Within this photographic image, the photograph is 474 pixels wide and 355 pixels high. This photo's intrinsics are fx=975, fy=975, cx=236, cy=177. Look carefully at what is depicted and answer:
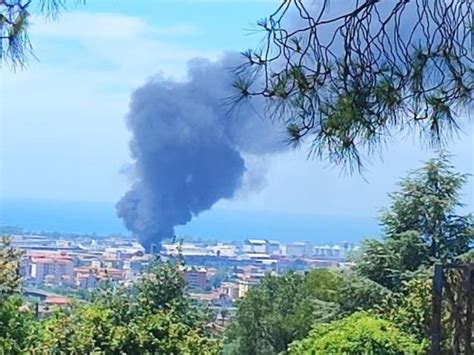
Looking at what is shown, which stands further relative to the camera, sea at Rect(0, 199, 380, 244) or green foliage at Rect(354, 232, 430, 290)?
green foliage at Rect(354, 232, 430, 290)

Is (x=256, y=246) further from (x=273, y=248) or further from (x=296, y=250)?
(x=296, y=250)

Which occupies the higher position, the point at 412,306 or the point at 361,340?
the point at 412,306

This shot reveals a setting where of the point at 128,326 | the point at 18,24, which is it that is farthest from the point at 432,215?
the point at 18,24

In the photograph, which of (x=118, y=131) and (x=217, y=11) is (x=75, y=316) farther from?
(x=217, y=11)

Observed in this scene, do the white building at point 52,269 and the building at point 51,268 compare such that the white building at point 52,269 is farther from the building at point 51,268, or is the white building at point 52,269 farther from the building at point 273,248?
the building at point 273,248

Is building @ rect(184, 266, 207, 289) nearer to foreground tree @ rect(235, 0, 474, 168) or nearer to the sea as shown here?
the sea

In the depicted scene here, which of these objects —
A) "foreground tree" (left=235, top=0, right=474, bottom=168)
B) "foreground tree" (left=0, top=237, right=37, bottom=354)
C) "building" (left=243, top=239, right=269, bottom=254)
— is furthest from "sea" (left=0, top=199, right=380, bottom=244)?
"foreground tree" (left=235, top=0, right=474, bottom=168)

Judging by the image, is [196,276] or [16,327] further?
[196,276]

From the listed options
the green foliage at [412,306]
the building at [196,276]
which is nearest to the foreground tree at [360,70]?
the green foliage at [412,306]

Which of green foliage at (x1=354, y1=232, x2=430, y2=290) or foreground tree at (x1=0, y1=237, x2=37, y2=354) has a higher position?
green foliage at (x1=354, y1=232, x2=430, y2=290)
